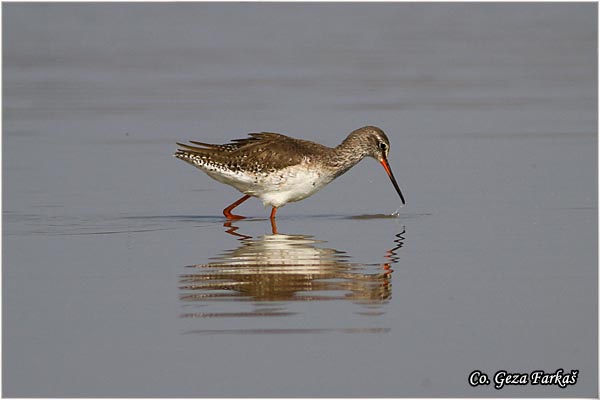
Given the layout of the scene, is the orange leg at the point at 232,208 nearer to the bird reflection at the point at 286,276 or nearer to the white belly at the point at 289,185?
the white belly at the point at 289,185

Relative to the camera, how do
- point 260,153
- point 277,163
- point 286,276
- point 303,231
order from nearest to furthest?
point 286,276
point 303,231
point 277,163
point 260,153

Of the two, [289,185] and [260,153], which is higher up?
[260,153]

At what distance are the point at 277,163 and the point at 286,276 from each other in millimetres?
2460

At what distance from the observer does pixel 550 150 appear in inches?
559

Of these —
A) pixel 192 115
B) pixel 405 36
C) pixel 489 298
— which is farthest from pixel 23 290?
pixel 405 36

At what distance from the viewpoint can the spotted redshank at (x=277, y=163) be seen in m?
11.4

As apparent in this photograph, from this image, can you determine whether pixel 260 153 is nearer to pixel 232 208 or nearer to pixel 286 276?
pixel 232 208

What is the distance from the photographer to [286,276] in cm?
913

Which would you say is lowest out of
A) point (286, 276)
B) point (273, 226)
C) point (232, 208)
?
point (286, 276)

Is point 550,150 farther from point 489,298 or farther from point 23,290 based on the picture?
point 23,290

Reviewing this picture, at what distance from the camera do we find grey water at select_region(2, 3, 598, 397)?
7.17 meters

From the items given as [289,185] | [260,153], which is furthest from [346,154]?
[260,153]

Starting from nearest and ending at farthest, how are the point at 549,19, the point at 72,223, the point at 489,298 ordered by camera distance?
1. the point at 489,298
2. the point at 72,223
3. the point at 549,19

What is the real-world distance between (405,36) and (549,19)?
524 cm
